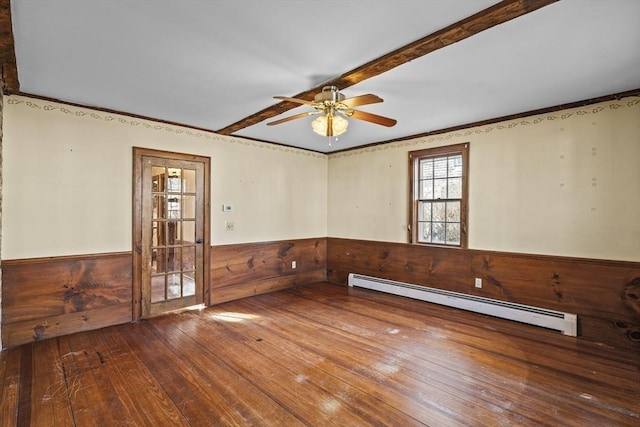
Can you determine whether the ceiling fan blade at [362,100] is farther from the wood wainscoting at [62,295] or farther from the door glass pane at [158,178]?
the wood wainscoting at [62,295]

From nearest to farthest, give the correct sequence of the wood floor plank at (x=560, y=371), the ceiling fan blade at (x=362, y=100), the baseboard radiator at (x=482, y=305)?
1. the wood floor plank at (x=560, y=371)
2. the ceiling fan blade at (x=362, y=100)
3. the baseboard radiator at (x=482, y=305)

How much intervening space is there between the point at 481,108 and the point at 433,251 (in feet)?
6.69

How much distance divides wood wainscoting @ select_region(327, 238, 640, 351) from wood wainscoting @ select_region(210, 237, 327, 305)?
3.78 ft

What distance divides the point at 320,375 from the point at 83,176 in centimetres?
329

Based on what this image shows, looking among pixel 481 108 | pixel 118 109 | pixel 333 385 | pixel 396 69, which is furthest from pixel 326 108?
pixel 118 109

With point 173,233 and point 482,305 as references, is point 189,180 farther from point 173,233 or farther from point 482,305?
point 482,305

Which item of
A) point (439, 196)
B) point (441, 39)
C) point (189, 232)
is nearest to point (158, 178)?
point (189, 232)

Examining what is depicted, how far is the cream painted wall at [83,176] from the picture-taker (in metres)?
3.12

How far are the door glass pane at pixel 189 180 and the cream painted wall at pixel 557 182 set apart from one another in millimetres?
3153

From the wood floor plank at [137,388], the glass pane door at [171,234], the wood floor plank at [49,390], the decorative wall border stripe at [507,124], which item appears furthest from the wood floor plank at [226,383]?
the decorative wall border stripe at [507,124]

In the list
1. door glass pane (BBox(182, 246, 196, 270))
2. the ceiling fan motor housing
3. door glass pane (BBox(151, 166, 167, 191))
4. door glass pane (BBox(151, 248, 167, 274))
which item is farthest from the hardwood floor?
the ceiling fan motor housing

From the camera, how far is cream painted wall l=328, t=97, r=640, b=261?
3158 millimetres

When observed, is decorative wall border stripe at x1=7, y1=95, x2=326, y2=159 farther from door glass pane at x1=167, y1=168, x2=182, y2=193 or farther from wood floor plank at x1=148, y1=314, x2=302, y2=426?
wood floor plank at x1=148, y1=314, x2=302, y2=426

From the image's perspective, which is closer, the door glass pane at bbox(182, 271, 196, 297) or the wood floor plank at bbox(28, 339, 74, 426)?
the wood floor plank at bbox(28, 339, 74, 426)
